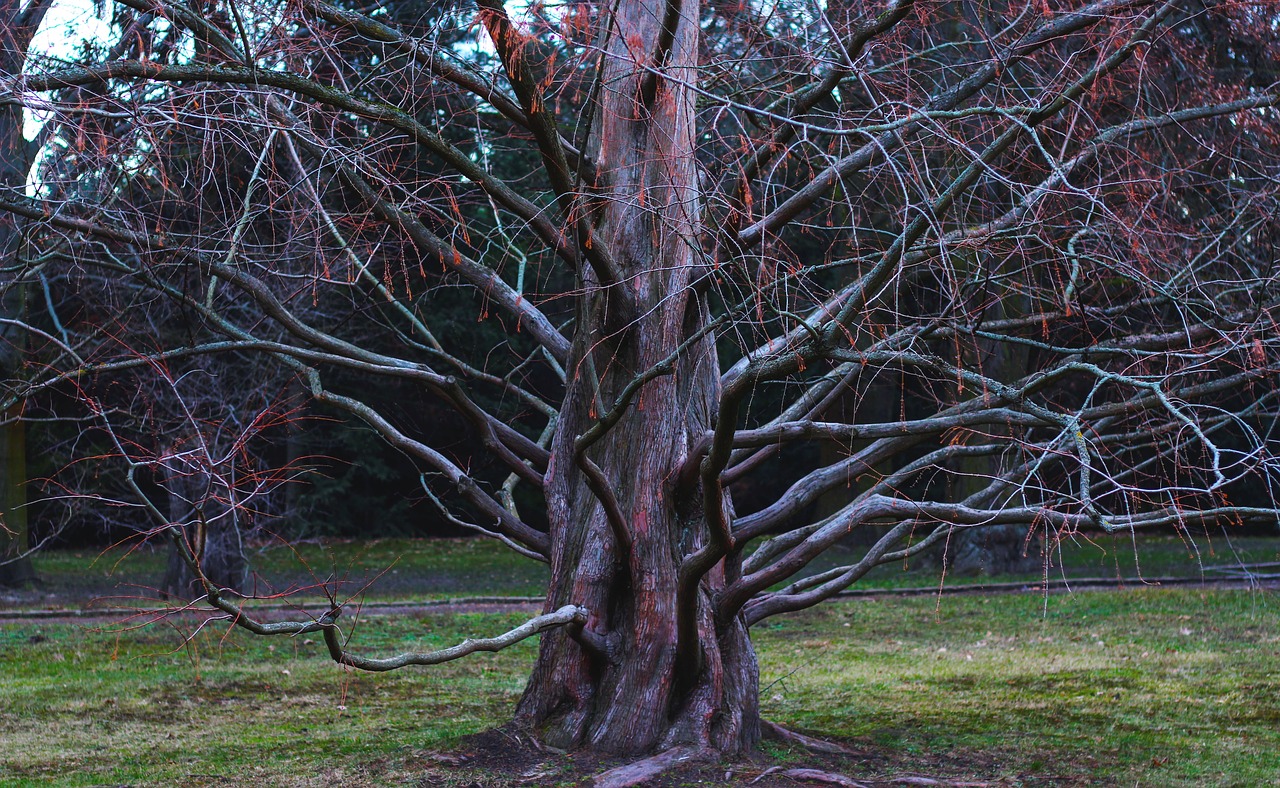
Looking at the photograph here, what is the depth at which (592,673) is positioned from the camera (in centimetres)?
567

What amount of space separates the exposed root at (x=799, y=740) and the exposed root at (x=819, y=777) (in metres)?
0.70

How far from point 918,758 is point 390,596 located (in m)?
9.98

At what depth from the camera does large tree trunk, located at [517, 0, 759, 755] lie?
5.47m

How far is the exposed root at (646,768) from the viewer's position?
498 centimetres

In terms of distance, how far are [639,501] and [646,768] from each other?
1.24 metres

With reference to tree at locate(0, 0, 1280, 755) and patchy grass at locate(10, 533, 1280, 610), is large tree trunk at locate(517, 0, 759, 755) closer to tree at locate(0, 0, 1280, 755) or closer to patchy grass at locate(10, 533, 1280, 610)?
tree at locate(0, 0, 1280, 755)

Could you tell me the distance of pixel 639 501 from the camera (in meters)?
5.58

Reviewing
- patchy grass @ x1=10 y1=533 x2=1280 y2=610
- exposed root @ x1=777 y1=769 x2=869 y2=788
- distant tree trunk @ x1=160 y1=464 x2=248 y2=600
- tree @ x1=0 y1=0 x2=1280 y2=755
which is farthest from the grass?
distant tree trunk @ x1=160 y1=464 x2=248 y2=600

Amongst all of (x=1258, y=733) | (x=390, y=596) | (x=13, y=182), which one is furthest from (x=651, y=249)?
(x=390, y=596)

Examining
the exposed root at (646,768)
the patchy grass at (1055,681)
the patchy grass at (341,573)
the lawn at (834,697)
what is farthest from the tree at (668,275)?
the patchy grass at (341,573)

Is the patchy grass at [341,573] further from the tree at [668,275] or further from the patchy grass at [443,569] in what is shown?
the tree at [668,275]

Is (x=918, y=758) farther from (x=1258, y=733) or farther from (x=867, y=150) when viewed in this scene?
(x=867, y=150)

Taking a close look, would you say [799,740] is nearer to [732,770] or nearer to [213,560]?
[732,770]

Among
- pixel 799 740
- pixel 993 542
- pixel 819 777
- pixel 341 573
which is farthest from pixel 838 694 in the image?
pixel 341 573
